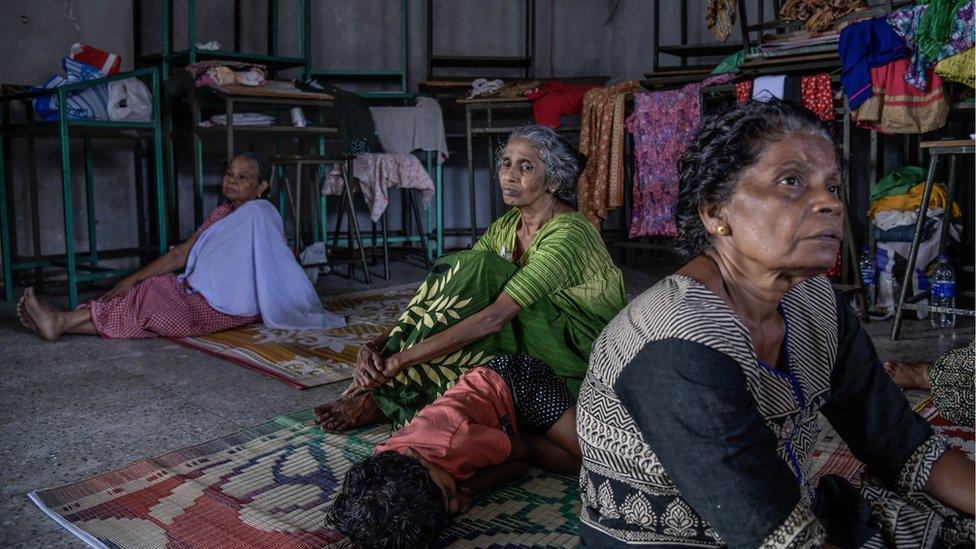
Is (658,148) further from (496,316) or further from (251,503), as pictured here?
(251,503)

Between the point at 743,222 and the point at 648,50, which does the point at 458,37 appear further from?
the point at 743,222


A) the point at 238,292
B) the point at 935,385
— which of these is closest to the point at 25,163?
the point at 238,292

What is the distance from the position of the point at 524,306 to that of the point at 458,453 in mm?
658

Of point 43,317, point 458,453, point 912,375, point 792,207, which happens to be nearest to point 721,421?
point 792,207

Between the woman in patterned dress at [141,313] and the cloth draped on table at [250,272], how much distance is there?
74 mm

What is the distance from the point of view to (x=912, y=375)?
2.97m

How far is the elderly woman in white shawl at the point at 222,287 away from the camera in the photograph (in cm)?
401

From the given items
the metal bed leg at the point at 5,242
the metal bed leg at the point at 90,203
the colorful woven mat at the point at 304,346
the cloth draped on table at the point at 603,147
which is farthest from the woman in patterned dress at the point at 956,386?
the metal bed leg at the point at 90,203

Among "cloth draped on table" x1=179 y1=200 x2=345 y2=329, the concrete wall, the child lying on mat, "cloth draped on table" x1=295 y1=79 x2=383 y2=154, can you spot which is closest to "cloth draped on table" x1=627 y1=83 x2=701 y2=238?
"cloth draped on table" x1=295 y1=79 x2=383 y2=154

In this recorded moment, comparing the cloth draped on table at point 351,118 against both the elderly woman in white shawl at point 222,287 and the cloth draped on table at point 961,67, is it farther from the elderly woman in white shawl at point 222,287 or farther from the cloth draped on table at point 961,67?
the cloth draped on table at point 961,67

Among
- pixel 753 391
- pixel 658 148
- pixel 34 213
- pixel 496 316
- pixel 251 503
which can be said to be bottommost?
pixel 251 503

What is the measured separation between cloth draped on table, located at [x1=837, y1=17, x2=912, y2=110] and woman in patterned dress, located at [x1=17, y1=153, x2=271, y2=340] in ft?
9.72

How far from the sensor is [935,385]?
8.74ft

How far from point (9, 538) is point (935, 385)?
2592 mm
